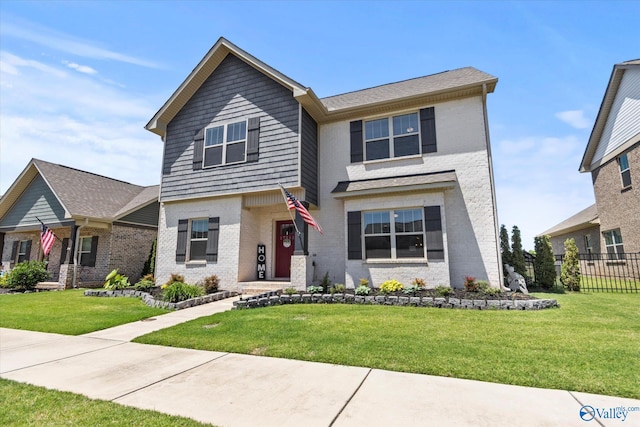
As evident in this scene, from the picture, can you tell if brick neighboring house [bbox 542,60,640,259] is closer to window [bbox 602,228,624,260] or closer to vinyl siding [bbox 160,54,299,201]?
window [bbox 602,228,624,260]

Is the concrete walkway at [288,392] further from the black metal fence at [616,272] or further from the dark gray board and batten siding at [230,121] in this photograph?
the black metal fence at [616,272]

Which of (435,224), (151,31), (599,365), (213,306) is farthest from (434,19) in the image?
(213,306)

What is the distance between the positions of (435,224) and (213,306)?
726cm

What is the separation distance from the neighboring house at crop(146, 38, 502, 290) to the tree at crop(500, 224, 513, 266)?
1.66 metres

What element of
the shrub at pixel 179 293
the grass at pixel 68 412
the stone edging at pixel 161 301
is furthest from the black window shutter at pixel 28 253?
the grass at pixel 68 412

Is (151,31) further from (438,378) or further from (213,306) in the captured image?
(438,378)

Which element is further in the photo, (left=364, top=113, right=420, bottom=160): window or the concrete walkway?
(left=364, top=113, right=420, bottom=160): window

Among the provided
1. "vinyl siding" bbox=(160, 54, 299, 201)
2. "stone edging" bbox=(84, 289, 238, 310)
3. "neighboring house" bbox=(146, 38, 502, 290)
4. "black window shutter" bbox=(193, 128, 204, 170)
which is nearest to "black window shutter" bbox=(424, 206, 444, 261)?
"neighboring house" bbox=(146, 38, 502, 290)

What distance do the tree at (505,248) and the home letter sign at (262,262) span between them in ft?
28.8

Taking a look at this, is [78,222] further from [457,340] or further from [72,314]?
[457,340]

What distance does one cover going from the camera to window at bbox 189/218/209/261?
12641 millimetres

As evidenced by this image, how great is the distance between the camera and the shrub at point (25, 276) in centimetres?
1474

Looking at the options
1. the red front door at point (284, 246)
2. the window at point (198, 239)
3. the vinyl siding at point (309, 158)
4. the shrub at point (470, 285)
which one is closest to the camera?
the shrub at point (470, 285)

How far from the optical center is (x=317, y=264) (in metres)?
11.7
